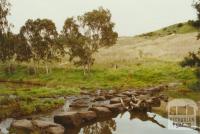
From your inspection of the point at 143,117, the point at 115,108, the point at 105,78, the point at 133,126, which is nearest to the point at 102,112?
the point at 115,108

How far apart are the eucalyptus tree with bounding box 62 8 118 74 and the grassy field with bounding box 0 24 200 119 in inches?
173

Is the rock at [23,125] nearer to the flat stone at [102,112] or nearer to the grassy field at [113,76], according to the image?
the grassy field at [113,76]

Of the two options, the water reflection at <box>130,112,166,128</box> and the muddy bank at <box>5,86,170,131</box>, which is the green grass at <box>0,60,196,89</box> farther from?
the water reflection at <box>130,112,166,128</box>

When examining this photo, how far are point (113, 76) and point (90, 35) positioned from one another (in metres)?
9.00

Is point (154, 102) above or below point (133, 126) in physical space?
above

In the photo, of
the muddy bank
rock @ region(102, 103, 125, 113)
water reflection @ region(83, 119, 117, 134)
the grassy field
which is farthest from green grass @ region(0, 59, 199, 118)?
water reflection @ region(83, 119, 117, 134)

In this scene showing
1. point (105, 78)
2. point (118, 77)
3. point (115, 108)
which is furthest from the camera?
point (105, 78)

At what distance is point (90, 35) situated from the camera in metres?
61.5

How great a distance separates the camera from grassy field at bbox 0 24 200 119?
28456 mm

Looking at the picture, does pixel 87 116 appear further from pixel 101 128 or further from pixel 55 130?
pixel 55 130

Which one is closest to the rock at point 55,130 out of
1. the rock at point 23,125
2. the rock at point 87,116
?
the rock at point 23,125

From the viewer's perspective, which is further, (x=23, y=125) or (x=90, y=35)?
(x=90, y=35)

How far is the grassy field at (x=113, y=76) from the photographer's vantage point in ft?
93.4

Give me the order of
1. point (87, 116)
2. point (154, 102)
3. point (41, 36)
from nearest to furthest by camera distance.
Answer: point (87, 116) < point (154, 102) < point (41, 36)
